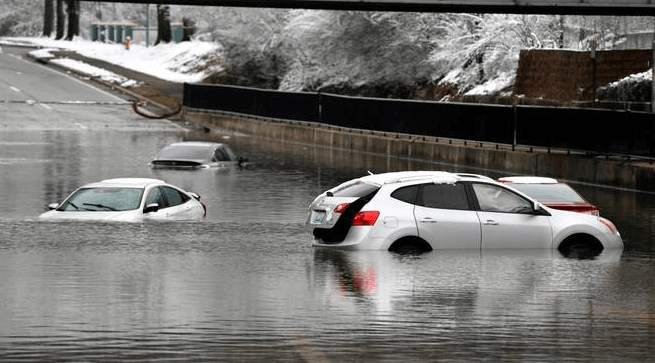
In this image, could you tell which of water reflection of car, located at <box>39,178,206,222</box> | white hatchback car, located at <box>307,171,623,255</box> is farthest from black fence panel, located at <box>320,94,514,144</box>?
white hatchback car, located at <box>307,171,623,255</box>

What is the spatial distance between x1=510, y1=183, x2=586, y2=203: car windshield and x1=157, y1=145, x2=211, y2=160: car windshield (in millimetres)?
19427

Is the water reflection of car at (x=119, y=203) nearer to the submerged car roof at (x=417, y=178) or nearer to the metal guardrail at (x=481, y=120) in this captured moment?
the submerged car roof at (x=417, y=178)

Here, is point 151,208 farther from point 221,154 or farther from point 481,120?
point 481,120

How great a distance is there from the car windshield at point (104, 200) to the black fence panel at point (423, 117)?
2229cm

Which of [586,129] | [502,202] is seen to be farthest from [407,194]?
[586,129]

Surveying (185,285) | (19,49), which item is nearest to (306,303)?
(185,285)

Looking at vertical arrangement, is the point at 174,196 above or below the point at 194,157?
above

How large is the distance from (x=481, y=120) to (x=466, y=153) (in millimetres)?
1372

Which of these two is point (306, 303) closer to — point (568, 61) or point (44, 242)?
point (44, 242)

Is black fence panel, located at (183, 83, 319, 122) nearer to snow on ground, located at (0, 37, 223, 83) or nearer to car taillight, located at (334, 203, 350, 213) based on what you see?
snow on ground, located at (0, 37, 223, 83)

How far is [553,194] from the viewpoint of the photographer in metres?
23.6

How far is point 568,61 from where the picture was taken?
53.5m

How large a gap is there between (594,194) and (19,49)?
85.1 metres

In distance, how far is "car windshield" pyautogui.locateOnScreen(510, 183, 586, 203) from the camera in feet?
76.4
